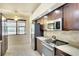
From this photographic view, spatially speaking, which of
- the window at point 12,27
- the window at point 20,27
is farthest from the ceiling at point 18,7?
the window at point 20,27

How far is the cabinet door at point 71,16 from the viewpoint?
2605mm

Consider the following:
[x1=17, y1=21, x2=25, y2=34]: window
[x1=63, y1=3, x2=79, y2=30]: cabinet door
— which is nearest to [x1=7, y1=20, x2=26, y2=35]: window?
[x1=17, y1=21, x2=25, y2=34]: window

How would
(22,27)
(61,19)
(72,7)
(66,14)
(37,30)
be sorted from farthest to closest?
(22,27), (37,30), (61,19), (66,14), (72,7)

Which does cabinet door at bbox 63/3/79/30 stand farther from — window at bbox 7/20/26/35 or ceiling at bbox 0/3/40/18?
window at bbox 7/20/26/35

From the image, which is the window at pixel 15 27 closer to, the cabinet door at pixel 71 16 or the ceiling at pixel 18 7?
the ceiling at pixel 18 7

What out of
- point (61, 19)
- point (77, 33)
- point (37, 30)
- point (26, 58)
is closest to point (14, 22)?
point (37, 30)

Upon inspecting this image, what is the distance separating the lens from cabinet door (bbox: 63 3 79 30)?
8.55 feet

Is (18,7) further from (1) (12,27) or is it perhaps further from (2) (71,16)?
(1) (12,27)

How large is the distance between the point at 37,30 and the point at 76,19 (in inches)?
161

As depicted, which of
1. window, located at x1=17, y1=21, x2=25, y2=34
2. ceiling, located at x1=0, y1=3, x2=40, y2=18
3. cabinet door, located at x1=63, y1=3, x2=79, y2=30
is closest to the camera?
cabinet door, located at x1=63, y1=3, x2=79, y2=30

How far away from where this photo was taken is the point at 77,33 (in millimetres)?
2691

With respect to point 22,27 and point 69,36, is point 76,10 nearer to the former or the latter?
point 69,36

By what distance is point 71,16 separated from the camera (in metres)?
2.83

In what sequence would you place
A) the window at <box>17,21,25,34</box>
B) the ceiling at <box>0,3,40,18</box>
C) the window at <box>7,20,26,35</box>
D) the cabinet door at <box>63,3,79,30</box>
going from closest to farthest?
the cabinet door at <box>63,3,79,30</box> → the ceiling at <box>0,3,40,18</box> → the window at <box>7,20,26,35</box> → the window at <box>17,21,25,34</box>
